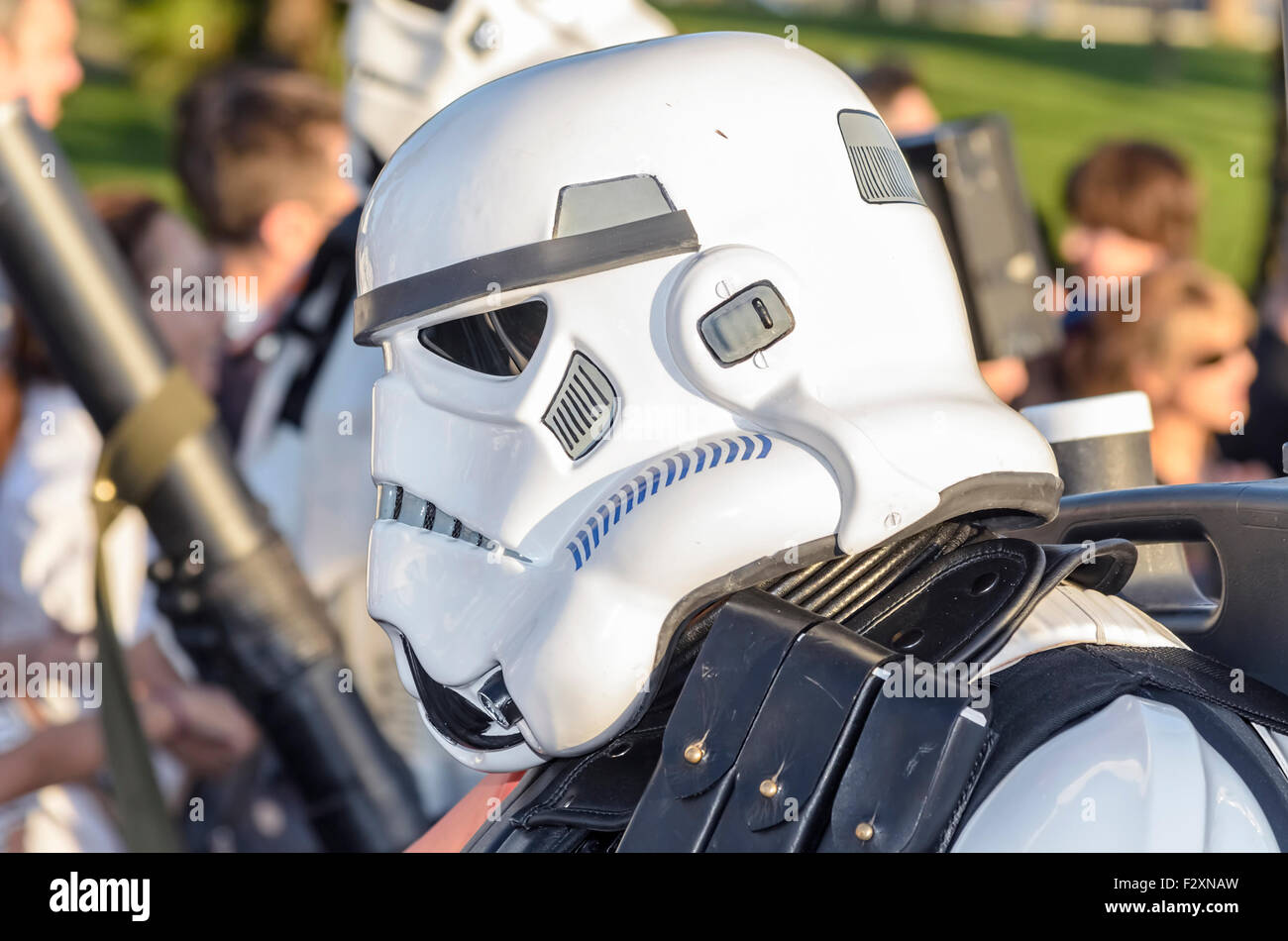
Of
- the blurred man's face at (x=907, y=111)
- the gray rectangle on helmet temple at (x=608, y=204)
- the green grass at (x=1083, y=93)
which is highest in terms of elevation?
the gray rectangle on helmet temple at (x=608, y=204)

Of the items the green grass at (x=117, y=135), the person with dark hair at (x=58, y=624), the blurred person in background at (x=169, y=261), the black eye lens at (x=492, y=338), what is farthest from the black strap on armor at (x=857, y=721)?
the green grass at (x=117, y=135)

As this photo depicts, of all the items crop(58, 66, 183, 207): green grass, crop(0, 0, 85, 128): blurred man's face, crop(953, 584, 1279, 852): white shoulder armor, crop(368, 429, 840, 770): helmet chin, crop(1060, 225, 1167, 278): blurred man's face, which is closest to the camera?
crop(953, 584, 1279, 852): white shoulder armor

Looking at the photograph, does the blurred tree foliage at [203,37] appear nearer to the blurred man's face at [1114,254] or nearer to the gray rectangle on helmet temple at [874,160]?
the blurred man's face at [1114,254]

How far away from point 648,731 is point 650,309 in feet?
1.20

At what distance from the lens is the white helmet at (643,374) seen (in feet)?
4.00

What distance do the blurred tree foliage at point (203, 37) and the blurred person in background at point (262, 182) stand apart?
400 cm

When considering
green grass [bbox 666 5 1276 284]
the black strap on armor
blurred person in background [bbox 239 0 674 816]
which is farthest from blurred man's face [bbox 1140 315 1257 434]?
green grass [bbox 666 5 1276 284]

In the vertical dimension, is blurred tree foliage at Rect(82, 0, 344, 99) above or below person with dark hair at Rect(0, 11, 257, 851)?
above

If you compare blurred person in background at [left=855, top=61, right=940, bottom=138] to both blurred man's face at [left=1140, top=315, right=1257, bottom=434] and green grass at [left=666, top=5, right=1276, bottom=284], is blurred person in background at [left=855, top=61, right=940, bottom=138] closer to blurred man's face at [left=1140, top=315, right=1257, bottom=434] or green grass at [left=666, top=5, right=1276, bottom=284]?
blurred man's face at [left=1140, top=315, right=1257, bottom=434]

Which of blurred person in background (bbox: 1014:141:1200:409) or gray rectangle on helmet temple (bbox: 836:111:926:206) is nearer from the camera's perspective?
gray rectangle on helmet temple (bbox: 836:111:926:206)

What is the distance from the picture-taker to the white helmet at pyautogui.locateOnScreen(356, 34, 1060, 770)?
4.00 ft

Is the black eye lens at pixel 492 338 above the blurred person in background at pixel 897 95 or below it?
above

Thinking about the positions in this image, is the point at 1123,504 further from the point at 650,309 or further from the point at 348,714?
the point at 348,714
